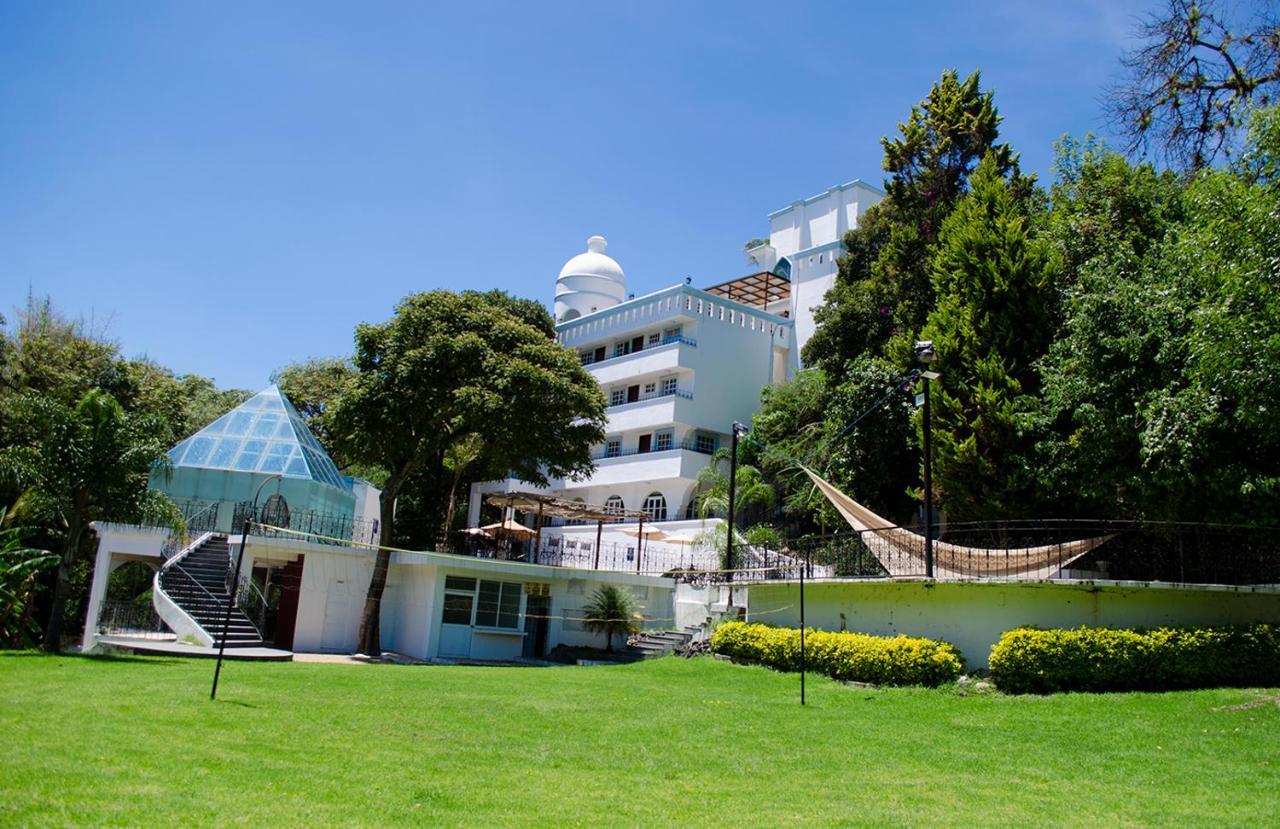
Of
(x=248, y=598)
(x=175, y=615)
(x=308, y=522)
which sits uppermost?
(x=308, y=522)

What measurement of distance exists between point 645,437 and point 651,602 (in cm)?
1461

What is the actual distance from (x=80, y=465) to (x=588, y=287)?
32403mm

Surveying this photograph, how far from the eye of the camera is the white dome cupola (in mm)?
48969

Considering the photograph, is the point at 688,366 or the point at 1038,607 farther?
the point at 688,366

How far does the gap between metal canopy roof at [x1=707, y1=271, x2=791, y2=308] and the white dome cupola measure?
535cm

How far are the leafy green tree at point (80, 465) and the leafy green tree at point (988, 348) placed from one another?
703 inches

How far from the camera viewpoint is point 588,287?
4919 cm

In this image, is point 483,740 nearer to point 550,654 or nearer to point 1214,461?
point 1214,461

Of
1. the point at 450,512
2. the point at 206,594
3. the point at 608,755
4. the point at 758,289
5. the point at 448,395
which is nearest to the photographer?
the point at 608,755

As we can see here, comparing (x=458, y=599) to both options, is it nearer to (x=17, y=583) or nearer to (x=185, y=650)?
(x=185, y=650)

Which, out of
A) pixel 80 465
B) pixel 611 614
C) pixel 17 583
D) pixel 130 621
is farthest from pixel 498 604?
pixel 17 583

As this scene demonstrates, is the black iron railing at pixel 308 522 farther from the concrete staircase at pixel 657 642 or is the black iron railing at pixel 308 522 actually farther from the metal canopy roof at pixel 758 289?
the metal canopy roof at pixel 758 289

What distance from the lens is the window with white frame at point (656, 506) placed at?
1555 inches

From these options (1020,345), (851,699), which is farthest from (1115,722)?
(1020,345)
